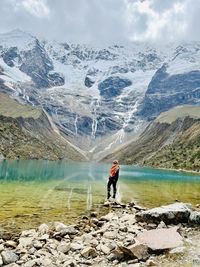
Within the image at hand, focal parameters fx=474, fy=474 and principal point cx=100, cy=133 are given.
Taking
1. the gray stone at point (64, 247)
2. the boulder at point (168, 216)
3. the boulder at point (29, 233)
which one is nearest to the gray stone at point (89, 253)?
the gray stone at point (64, 247)

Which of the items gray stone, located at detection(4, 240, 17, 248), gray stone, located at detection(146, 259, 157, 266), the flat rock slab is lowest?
gray stone, located at detection(4, 240, 17, 248)

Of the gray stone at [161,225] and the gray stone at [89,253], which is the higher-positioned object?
the gray stone at [161,225]

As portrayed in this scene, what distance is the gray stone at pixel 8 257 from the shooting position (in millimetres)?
20859

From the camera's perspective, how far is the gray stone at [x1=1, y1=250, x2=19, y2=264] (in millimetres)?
20859

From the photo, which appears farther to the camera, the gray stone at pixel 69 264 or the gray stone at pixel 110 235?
the gray stone at pixel 110 235

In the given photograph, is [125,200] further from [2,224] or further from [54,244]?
[54,244]

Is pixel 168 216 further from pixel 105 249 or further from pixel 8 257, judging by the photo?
pixel 8 257

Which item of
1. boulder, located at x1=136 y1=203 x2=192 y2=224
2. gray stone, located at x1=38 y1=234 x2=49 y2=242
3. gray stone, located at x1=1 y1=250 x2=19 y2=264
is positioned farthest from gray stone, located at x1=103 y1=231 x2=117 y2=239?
gray stone, located at x1=1 y1=250 x2=19 y2=264

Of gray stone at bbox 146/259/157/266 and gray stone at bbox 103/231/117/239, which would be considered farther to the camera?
gray stone at bbox 103/231/117/239

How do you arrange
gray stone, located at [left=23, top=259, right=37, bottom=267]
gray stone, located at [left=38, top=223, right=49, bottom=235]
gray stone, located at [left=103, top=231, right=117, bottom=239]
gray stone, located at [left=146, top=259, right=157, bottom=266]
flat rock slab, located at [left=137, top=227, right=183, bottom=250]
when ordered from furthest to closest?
gray stone, located at [left=38, top=223, right=49, bottom=235] < gray stone, located at [left=103, top=231, right=117, bottom=239] < flat rock slab, located at [left=137, top=227, right=183, bottom=250] < gray stone, located at [left=23, top=259, right=37, bottom=267] < gray stone, located at [left=146, top=259, right=157, bottom=266]

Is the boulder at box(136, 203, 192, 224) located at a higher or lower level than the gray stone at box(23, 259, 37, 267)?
higher

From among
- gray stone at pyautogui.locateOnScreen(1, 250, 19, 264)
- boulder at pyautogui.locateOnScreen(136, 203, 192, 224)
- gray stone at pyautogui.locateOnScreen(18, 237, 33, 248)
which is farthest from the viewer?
boulder at pyautogui.locateOnScreen(136, 203, 192, 224)

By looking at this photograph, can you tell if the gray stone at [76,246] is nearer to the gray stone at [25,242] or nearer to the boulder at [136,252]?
the gray stone at [25,242]

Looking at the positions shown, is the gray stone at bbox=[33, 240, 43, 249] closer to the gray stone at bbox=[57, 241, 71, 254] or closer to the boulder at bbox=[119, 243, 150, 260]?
the gray stone at bbox=[57, 241, 71, 254]
